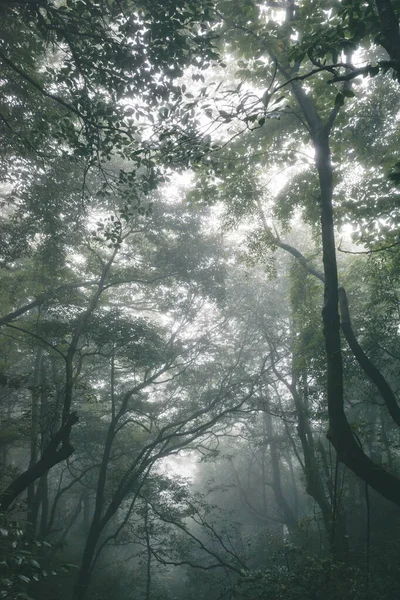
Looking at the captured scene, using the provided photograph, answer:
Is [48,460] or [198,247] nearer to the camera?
[48,460]

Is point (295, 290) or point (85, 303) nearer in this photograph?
point (295, 290)

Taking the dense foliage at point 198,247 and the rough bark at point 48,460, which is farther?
the rough bark at point 48,460

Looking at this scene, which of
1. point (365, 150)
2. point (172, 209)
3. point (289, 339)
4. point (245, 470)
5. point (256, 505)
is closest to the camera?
point (365, 150)

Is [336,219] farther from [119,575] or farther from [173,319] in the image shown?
[119,575]

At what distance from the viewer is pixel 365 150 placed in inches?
312

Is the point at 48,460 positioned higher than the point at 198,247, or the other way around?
the point at 198,247

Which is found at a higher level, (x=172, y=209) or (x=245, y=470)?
(x=172, y=209)

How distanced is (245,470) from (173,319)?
21674 mm

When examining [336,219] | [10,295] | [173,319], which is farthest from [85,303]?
[336,219]

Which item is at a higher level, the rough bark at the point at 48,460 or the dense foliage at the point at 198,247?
the dense foliage at the point at 198,247

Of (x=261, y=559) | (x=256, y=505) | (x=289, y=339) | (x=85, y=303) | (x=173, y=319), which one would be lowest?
(x=261, y=559)

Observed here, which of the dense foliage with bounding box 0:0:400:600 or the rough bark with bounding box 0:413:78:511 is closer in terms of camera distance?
the dense foliage with bounding box 0:0:400:600

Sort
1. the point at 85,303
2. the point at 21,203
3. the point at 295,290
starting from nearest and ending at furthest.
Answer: the point at 21,203
the point at 295,290
the point at 85,303

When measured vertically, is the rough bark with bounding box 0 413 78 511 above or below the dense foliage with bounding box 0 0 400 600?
below
